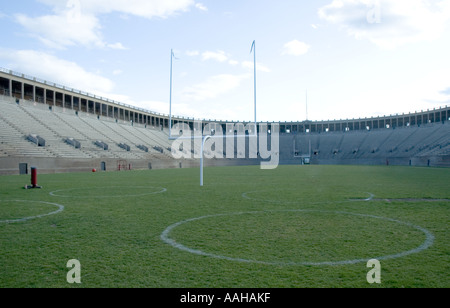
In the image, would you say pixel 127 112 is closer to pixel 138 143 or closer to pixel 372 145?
pixel 138 143

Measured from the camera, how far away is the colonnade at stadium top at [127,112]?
155 ft

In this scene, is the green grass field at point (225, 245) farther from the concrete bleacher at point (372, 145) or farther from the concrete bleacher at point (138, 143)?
the concrete bleacher at point (372, 145)

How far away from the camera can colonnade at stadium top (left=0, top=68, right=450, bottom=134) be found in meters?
47.3

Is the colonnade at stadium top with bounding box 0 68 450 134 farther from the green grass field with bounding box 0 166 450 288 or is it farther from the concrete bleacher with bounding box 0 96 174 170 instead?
the green grass field with bounding box 0 166 450 288

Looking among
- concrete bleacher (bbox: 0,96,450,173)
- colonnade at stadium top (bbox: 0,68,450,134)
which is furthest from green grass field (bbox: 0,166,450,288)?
colonnade at stadium top (bbox: 0,68,450,134)

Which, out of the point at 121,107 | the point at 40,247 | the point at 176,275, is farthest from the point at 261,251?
the point at 121,107

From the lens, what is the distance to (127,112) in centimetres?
7006

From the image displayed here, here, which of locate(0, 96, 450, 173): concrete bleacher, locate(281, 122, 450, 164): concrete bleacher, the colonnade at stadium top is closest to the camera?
locate(0, 96, 450, 173): concrete bleacher

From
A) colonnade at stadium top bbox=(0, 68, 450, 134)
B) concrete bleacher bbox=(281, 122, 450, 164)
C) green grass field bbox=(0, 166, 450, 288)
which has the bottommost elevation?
green grass field bbox=(0, 166, 450, 288)

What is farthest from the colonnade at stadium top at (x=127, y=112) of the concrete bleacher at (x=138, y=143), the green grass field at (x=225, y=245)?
the green grass field at (x=225, y=245)

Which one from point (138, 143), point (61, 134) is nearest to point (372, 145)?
point (138, 143)

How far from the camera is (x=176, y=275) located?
398 centimetres
